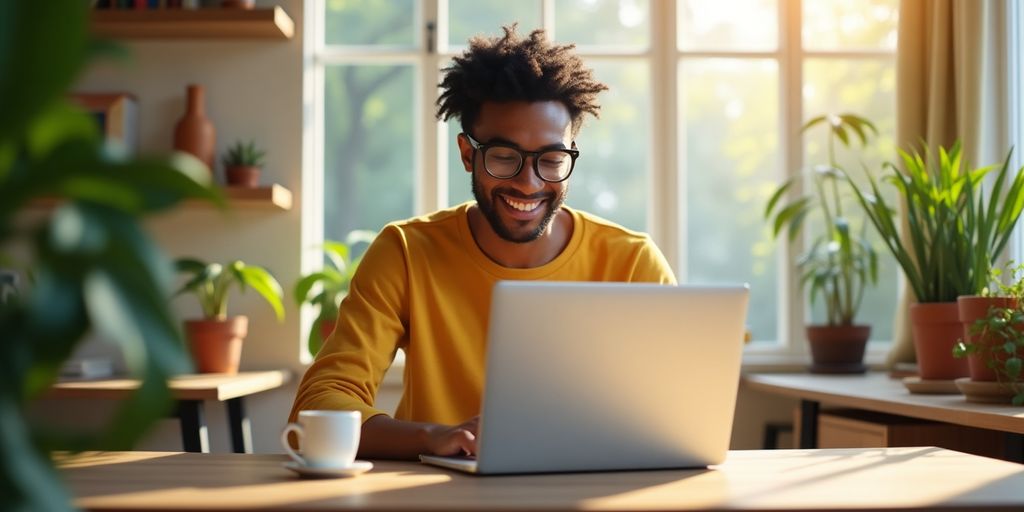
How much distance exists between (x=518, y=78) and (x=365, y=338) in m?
0.58

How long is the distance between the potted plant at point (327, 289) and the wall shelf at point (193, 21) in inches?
30.4

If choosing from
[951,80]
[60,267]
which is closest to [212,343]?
[951,80]

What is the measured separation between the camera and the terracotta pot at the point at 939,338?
8.95 feet

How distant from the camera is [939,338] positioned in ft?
8.99

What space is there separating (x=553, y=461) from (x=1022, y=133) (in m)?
2.70

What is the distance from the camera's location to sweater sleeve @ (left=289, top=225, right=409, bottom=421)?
178 cm

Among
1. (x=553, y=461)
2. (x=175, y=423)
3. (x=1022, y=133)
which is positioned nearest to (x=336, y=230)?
(x=175, y=423)

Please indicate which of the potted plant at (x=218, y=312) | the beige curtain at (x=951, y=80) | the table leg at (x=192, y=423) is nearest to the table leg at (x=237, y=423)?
the potted plant at (x=218, y=312)

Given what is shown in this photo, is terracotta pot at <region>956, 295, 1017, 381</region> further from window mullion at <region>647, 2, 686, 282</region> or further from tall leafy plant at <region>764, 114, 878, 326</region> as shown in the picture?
window mullion at <region>647, 2, 686, 282</region>

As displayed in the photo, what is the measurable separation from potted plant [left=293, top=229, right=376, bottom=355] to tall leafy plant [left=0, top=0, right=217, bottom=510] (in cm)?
281

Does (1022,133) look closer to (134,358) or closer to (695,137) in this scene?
(695,137)

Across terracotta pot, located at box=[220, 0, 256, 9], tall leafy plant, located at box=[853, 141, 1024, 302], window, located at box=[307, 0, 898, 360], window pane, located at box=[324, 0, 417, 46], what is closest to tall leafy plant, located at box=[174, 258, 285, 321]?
window, located at box=[307, 0, 898, 360]

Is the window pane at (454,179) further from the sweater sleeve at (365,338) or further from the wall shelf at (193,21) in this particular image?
the sweater sleeve at (365,338)

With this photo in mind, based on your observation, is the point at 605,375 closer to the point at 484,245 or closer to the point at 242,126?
the point at 484,245
